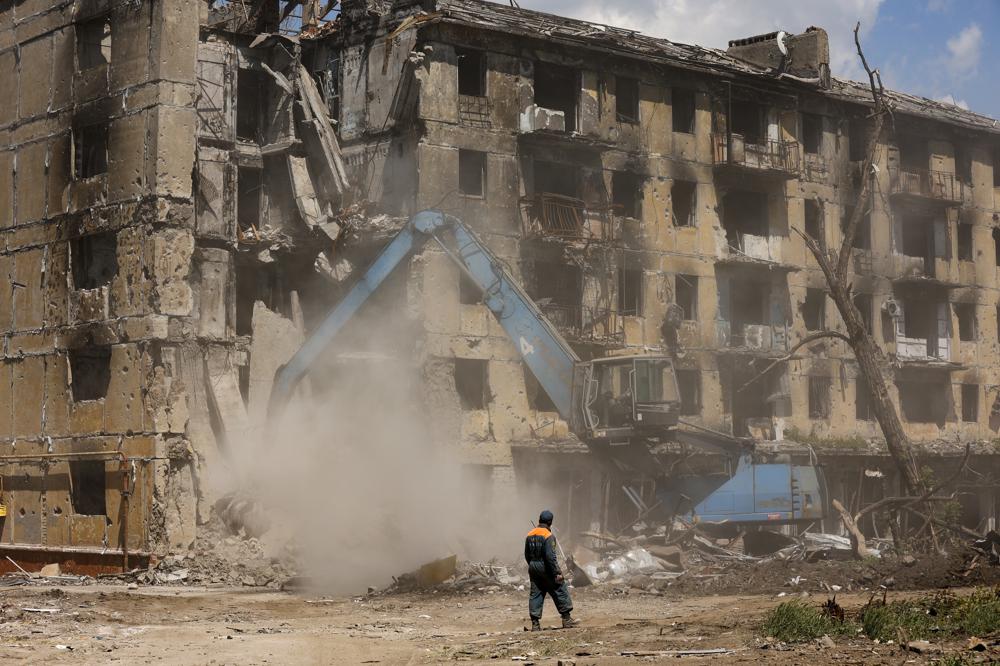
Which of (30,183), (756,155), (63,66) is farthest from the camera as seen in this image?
(756,155)

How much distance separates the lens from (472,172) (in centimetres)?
3825

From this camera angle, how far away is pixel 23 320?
3525cm

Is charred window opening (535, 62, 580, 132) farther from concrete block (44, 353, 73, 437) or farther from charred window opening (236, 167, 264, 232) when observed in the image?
concrete block (44, 353, 73, 437)

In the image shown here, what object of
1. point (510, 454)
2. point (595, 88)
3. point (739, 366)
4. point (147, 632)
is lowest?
point (147, 632)

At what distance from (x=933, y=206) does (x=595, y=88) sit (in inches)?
611

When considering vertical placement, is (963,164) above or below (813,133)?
below

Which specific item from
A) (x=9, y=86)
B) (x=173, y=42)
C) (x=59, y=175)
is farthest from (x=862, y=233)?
(x=9, y=86)

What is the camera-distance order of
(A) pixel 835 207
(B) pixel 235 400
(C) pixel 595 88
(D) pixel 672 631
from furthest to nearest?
1. (A) pixel 835 207
2. (C) pixel 595 88
3. (B) pixel 235 400
4. (D) pixel 672 631

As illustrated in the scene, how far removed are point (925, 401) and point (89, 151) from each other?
1193 inches

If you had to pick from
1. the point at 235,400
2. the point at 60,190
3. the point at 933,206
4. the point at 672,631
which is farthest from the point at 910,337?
the point at 672,631

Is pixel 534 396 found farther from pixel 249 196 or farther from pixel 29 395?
pixel 29 395

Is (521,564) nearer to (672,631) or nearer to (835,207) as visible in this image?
(672,631)

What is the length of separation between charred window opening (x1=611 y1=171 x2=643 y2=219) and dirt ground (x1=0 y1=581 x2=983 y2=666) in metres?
18.9

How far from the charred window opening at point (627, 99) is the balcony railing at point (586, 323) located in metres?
6.24
